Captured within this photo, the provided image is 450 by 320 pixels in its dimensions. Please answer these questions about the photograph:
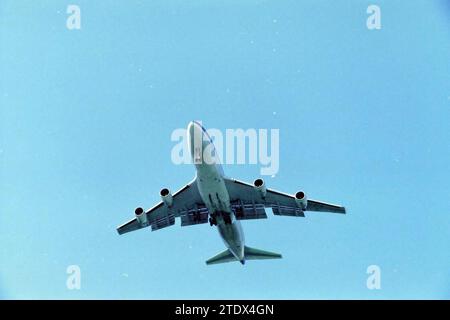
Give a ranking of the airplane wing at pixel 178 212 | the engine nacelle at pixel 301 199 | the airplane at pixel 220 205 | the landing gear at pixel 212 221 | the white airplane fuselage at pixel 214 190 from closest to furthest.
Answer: the white airplane fuselage at pixel 214 190 → the airplane at pixel 220 205 → the engine nacelle at pixel 301 199 → the landing gear at pixel 212 221 → the airplane wing at pixel 178 212

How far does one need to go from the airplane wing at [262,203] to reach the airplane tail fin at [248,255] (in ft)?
9.91

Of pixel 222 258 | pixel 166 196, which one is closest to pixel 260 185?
pixel 166 196

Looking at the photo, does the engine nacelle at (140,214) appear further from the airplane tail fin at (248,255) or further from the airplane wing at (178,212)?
the airplane tail fin at (248,255)

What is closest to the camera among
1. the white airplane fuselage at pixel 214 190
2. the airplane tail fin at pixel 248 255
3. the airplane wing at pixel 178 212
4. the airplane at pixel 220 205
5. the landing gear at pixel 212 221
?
the white airplane fuselage at pixel 214 190

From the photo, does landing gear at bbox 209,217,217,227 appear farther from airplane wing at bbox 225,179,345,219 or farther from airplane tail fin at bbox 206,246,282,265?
airplane tail fin at bbox 206,246,282,265

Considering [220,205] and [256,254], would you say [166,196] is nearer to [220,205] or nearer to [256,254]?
[220,205]

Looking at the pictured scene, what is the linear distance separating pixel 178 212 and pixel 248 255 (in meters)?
5.29

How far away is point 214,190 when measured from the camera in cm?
2945

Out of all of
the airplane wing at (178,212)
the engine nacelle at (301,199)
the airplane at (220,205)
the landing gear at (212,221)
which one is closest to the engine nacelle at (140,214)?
the airplane at (220,205)

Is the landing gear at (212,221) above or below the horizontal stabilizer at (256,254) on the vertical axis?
above

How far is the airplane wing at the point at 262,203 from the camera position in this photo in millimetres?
31594
